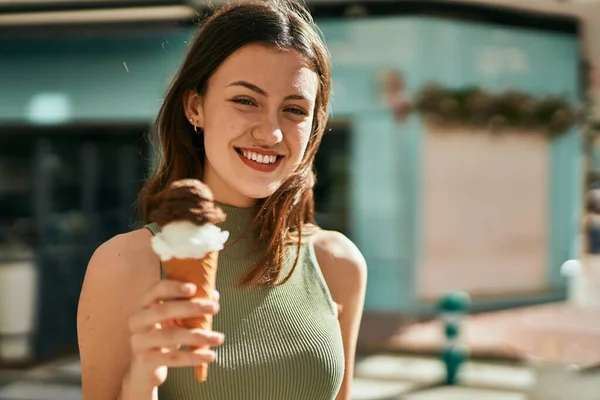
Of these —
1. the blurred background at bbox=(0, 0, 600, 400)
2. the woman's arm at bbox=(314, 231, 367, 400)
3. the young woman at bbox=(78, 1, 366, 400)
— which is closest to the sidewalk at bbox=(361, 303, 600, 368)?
the blurred background at bbox=(0, 0, 600, 400)

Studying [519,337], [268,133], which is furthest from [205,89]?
[519,337]

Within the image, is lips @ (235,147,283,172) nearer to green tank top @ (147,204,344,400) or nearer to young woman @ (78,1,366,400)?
young woman @ (78,1,366,400)

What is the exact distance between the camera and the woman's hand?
1.21 meters

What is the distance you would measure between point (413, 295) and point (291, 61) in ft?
27.4

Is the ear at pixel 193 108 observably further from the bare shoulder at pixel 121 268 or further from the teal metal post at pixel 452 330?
the teal metal post at pixel 452 330

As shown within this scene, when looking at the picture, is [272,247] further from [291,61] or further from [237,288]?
[291,61]

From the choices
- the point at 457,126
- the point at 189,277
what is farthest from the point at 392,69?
the point at 189,277

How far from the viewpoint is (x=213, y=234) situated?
1303 millimetres

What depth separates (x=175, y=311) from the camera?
3.94ft

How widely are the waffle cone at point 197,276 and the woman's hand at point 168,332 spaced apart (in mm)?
29

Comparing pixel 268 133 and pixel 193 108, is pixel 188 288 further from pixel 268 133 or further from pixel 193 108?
pixel 193 108

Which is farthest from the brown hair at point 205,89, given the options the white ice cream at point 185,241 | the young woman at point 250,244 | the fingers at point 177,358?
the fingers at point 177,358

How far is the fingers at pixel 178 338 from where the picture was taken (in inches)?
47.7

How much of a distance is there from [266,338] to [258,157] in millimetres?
392
